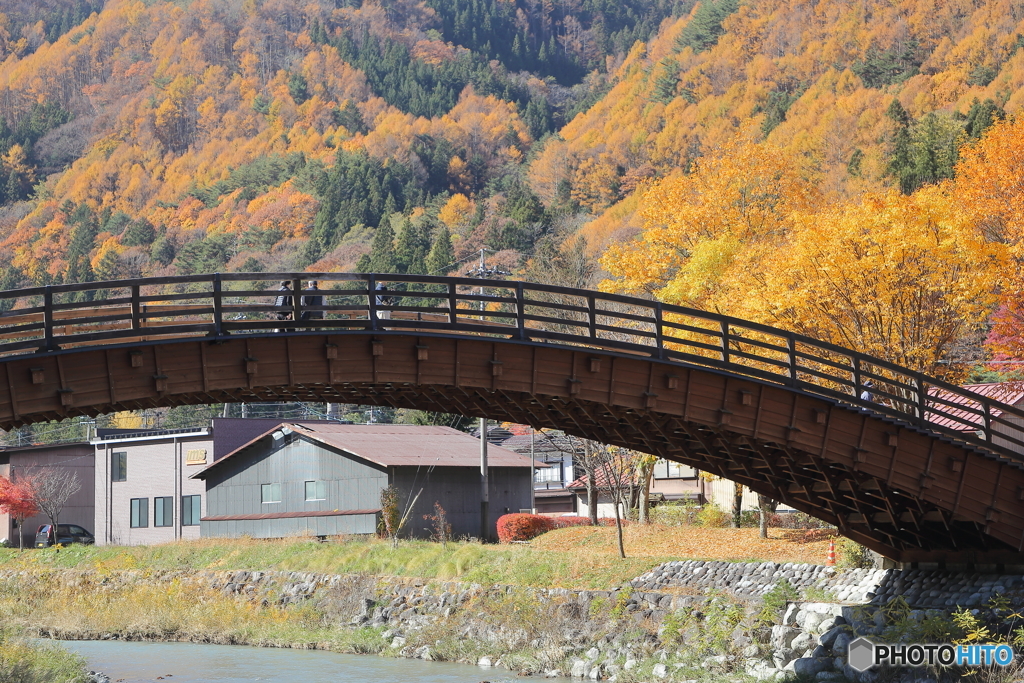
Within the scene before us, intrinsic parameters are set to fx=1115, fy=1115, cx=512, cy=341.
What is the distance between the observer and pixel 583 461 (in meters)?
46.7

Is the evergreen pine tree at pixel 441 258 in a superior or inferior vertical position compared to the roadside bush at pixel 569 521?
superior

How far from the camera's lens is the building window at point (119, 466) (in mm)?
64625

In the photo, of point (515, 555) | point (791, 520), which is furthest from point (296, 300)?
point (791, 520)

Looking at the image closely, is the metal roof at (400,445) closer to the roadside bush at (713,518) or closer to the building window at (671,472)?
the building window at (671,472)

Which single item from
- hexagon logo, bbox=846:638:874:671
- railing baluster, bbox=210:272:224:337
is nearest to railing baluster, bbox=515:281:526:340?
railing baluster, bbox=210:272:224:337

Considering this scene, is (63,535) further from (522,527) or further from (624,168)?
(624,168)

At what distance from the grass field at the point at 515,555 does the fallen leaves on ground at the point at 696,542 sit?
0.11 ft

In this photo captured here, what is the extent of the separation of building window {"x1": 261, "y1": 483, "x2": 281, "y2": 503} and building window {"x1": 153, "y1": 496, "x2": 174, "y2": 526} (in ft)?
30.7

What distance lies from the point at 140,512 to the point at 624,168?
73.9 meters

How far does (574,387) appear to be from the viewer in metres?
22.2

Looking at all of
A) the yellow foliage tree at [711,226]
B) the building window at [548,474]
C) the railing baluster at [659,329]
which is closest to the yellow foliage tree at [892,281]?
the yellow foliage tree at [711,226]

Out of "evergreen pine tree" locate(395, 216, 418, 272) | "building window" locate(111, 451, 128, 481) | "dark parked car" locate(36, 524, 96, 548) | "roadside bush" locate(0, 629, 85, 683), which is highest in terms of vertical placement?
"evergreen pine tree" locate(395, 216, 418, 272)

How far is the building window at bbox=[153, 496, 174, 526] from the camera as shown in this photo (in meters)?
61.9

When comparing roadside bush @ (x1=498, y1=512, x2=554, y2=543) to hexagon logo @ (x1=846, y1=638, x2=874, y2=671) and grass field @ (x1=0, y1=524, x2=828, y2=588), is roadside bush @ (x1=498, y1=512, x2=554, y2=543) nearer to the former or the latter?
grass field @ (x1=0, y1=524, x2=828, y2=588)
